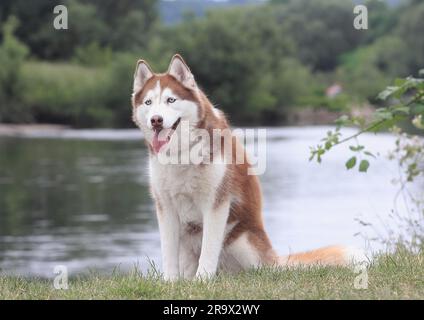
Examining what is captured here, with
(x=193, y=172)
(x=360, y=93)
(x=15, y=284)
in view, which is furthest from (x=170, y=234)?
(x=360, y=93)

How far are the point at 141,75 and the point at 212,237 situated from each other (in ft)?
4.66

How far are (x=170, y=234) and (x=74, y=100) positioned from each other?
2671 inches

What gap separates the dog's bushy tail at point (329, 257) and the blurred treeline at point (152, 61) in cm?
5833

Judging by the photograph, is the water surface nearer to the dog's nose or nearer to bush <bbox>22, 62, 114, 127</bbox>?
the dog's nose

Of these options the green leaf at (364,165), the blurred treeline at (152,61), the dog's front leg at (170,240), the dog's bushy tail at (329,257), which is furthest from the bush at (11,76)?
the dog's front leg at (170,240)

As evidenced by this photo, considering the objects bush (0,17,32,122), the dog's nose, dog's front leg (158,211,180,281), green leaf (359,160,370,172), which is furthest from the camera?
bush (0,17,32,122)

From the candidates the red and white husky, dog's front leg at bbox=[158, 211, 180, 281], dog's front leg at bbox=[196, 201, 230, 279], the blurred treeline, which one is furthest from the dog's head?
the blurred treeline

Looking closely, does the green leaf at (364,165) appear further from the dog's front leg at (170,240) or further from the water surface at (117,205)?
the dog's front leg at (170,240)

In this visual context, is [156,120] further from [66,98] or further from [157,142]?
[66,98]

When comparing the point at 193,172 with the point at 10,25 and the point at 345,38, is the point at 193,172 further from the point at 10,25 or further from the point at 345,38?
the point at 345,38

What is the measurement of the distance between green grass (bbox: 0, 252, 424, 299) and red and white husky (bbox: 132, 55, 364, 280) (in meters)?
0.51

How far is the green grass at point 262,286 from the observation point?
5.74 meters

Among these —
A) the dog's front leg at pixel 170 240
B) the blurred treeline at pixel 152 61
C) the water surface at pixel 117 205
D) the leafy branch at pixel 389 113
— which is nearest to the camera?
the dog's front leg at pixel 170 240

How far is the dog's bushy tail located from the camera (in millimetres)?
7438
